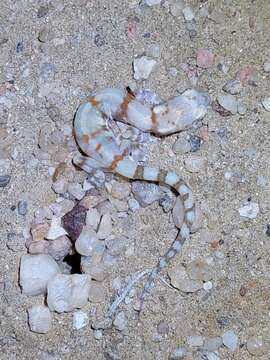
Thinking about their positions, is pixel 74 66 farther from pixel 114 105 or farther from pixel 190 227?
pixel 190 227

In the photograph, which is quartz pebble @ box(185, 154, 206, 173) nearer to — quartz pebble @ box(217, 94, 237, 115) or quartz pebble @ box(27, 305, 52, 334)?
quartz pebble @ box(217, 94, 237, 115)

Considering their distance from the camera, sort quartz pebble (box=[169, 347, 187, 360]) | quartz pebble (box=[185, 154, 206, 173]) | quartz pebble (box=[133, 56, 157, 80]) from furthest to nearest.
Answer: quartz pebble (box=[133, 56, 157, 80]) → quartz pebble (box=[185, 154, 206, 173]) → quartz pebble (box=[169, 347, 187, 360])

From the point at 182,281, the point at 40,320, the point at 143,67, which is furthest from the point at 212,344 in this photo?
the point at 143,67

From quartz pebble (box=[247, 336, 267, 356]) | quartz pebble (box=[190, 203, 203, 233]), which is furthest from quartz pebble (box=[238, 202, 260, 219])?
quartz pebble (box=[247, 336, 267, 356])

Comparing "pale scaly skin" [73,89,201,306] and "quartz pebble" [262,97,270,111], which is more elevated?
"quartz pebble" [262,97,270,111]

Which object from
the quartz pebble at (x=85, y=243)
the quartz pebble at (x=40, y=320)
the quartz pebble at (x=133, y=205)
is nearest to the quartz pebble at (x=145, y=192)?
the quartz pebble at (x=133, y=205)

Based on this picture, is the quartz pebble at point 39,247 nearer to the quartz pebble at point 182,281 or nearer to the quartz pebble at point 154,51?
the quartz pebble at point 182,281

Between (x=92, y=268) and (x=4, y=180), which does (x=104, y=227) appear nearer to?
(x=92, y=268)

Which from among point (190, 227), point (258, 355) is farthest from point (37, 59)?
point (258, 355)
